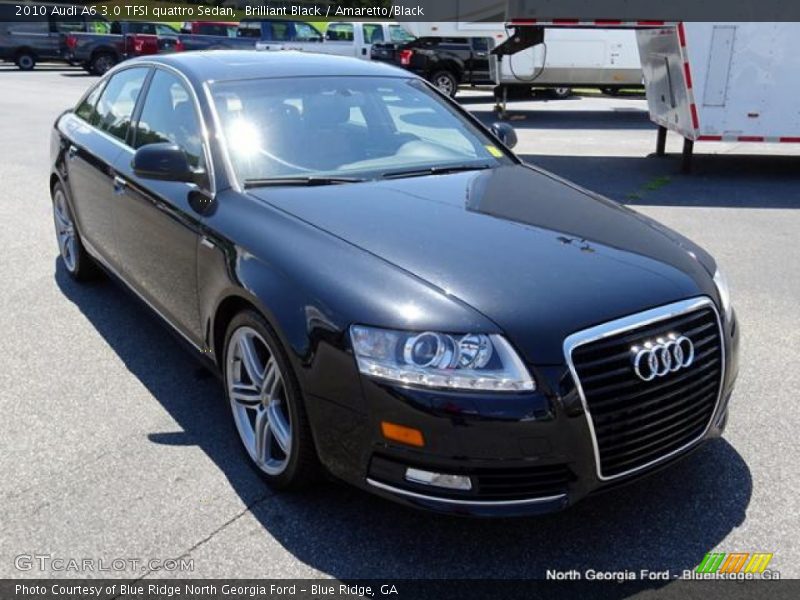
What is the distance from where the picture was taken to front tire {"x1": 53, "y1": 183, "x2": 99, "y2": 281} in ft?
17.5

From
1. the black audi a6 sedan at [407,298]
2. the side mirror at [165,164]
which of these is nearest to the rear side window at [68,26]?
the black audi a6 sedan at [407,298]

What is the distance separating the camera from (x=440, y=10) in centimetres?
1952

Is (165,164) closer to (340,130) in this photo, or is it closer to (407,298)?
(340,130)

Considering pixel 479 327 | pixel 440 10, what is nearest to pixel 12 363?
pixel 479 327

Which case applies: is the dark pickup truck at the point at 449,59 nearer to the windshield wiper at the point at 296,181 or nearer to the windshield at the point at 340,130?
the windshield at the point at 340,130

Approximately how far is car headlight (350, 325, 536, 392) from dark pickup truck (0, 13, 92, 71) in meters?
29.7

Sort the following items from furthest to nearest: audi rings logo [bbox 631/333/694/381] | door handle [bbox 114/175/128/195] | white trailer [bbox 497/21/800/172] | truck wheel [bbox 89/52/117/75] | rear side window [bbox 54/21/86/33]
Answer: rear side window [bbox 54/21/86/33] → truck wheel [bbox 89/52/117/75] → white trailer [bbox 497/21/800/172] → door handle [bbox 114/175/128/195] → audi rings logo [bbox 631/333/694/381]

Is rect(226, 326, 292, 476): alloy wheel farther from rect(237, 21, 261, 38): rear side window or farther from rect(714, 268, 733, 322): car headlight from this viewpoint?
rect(237, 21, 261, 38): rear side window

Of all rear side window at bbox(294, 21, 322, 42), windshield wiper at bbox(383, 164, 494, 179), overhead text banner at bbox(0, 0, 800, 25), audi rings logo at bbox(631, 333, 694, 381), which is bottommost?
audi rings logo at bbox(631, 333, 694, 381)

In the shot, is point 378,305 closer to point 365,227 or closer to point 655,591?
point 365,227

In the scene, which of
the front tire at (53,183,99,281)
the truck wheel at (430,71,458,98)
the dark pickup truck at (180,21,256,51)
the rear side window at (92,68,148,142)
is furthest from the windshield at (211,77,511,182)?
the dark pickup truck at (180,21,256,51)

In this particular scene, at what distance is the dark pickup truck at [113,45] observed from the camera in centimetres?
2695

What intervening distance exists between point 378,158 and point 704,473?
6.68 ft

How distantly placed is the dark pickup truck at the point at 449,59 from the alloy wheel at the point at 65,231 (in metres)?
15.8
